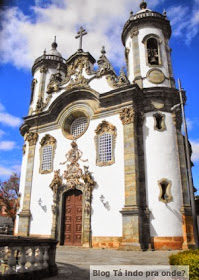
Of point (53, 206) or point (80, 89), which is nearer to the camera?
point (53, 206)

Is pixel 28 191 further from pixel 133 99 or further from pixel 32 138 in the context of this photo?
pixel 133 99

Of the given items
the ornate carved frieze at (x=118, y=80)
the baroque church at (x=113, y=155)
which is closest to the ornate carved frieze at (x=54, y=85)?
the baroque church at (x=113, y=155)

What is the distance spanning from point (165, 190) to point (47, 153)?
9.56 m

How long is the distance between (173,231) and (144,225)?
168cm

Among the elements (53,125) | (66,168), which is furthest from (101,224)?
(53,125)

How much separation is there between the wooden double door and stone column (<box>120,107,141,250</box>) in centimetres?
367

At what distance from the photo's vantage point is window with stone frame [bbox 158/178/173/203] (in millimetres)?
15115

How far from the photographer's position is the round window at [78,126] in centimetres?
1944

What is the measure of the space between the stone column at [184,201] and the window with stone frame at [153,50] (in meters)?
4.83

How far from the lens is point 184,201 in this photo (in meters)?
15.2

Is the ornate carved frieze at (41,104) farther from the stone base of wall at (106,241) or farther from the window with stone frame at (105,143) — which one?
the stone base of wall at (106,241)

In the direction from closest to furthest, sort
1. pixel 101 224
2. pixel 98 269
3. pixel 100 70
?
pixel 98 269
pixel 101 224
pixel 100 70

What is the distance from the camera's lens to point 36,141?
2108cm

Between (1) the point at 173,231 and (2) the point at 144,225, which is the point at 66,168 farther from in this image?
(1) the point at 173,231
